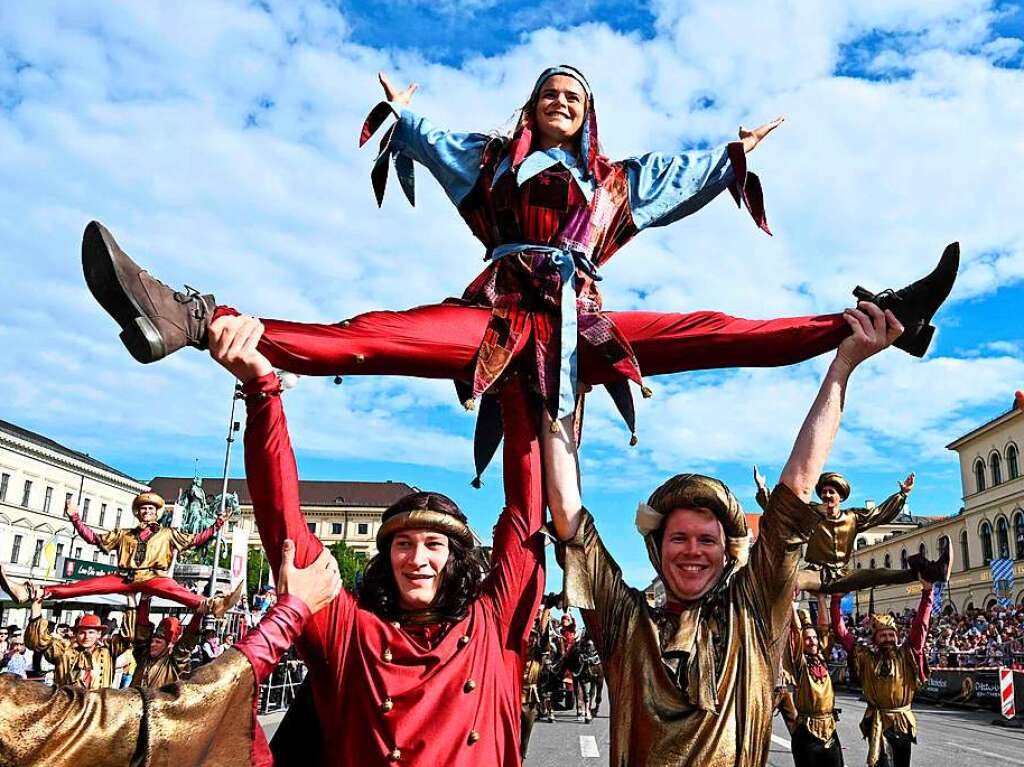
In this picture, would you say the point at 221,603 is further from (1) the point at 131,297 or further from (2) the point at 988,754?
(2) the point at 988,754

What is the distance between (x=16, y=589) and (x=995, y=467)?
54.4m

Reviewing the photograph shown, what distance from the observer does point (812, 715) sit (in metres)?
8.61

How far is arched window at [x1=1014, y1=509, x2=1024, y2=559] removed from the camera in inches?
1855

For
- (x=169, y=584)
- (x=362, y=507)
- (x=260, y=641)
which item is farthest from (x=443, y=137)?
(x=362, y=507)

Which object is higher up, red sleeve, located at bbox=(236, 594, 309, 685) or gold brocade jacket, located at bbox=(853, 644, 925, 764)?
red sleeve, located at bbox=(236, 594, 309, 685)

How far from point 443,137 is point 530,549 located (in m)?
1.63

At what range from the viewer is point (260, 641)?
2.29 m

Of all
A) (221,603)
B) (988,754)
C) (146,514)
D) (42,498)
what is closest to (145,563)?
(146,514)

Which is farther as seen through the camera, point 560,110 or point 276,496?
point 560,110

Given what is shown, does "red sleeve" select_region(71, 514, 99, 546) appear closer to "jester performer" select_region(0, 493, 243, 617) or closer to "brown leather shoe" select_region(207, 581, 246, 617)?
"jester performer" select_region(0, 493, 243, 617)

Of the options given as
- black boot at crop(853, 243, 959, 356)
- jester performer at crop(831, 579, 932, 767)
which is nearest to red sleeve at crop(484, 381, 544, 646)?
black boot at crop(853, 243, 959, 356)

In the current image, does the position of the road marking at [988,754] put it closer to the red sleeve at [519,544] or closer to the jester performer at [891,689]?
the jester performer at [891,689]

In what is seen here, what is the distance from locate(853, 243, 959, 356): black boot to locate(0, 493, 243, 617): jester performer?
7356mm

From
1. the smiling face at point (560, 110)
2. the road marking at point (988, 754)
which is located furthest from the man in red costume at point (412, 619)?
the road marking at point (988, 754)
